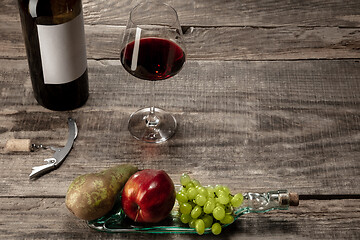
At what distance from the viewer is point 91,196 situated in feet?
3.47

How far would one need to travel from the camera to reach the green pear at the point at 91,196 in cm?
106

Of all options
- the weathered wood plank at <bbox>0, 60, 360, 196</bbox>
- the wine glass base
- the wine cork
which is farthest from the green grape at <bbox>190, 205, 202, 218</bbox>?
the wine cork

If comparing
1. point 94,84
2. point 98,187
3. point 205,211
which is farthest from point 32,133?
point 205,211

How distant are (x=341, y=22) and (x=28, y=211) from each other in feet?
3.41

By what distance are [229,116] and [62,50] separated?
1.38 feet

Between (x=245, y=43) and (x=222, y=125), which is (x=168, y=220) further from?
(x=245, y=43)

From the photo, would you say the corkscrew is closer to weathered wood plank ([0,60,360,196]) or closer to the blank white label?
weathered wood plank ([0,60,360,196])

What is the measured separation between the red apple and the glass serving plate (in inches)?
1.0

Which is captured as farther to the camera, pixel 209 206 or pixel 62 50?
pixel 62 50

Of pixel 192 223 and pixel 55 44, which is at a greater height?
pixel 55 44

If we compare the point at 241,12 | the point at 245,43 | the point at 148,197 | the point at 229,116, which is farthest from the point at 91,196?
the point at 241,12

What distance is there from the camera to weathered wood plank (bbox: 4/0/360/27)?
5.43 ft

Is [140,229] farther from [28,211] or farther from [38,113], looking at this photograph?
[38,113]

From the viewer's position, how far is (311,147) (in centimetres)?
130
